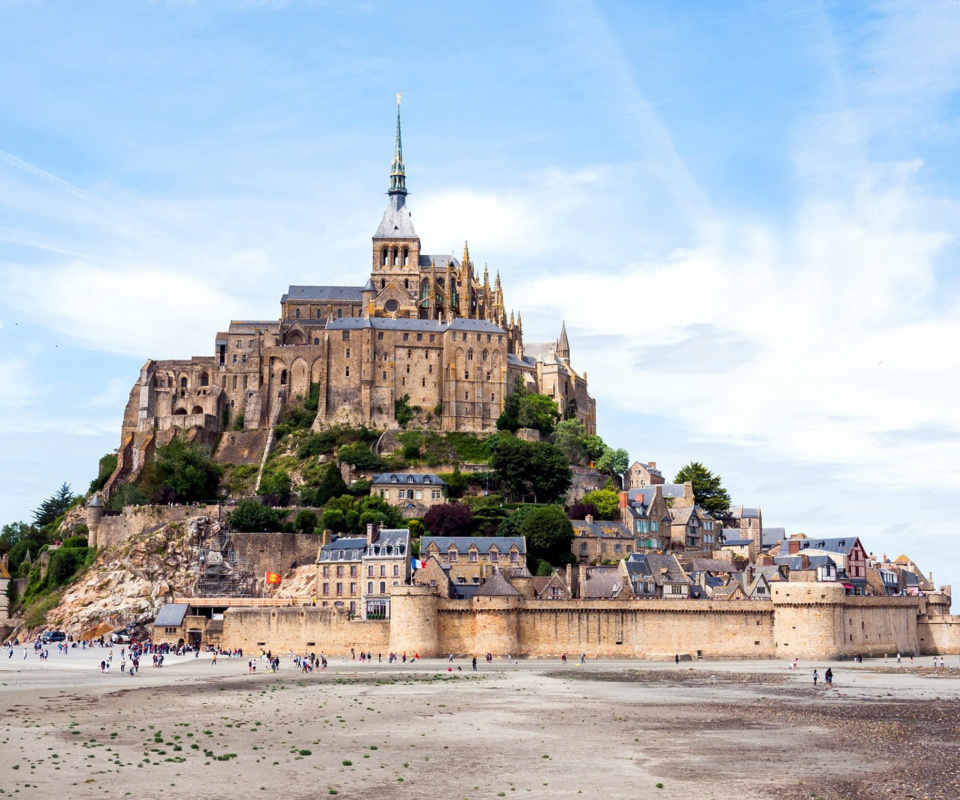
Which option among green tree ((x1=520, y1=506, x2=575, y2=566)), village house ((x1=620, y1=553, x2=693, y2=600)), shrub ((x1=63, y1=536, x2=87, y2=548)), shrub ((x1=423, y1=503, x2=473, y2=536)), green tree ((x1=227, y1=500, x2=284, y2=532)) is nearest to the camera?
village house ((x1=620, y1=553, x2=693, y2=600))

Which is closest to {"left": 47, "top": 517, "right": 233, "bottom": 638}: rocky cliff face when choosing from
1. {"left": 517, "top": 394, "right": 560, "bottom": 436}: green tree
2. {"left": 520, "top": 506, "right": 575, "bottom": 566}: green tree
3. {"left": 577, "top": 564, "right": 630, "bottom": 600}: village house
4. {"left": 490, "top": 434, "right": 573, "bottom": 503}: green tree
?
{"left": 520, "top": 506, "right": 575, "bottom": 566}: green tree

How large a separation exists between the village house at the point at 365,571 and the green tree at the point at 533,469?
56.6 ft

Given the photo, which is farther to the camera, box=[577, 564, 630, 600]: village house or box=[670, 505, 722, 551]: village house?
box=[670, 505, 722, 551]: village house

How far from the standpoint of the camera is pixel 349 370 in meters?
105

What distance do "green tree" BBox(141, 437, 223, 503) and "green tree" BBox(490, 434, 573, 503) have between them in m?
22.1

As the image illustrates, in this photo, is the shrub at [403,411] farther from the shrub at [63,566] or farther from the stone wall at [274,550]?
the shrub at [63,566]

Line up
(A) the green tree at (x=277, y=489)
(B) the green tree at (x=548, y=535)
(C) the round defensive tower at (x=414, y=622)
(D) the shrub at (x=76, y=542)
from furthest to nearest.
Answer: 1. (A) the green tree at (x=277, y=489)
2. (D) the shrub at (x=76, y=542)
3. (B) the green tree at (x=548, y=535)
4. (C) the round defensive tower at (x=414, y=622)

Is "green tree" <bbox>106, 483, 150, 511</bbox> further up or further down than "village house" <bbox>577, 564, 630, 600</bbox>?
further up

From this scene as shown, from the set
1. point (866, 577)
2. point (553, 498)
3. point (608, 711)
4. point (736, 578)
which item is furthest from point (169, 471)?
point (608, 711)

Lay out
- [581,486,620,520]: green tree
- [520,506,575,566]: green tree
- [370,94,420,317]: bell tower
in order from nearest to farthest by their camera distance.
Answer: [520,506,575,566]: green tree
[581,486,620,520]: green tree
[370,94,420,317]: bell tower

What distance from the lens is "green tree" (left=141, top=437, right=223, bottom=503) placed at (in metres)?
93.7

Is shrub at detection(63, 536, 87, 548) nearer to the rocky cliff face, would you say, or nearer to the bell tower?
the rocky cliff face

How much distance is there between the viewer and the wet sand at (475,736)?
29688mm

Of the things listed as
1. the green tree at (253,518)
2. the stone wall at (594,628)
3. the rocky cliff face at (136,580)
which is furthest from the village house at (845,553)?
the rocky cliff face at (136,580)
